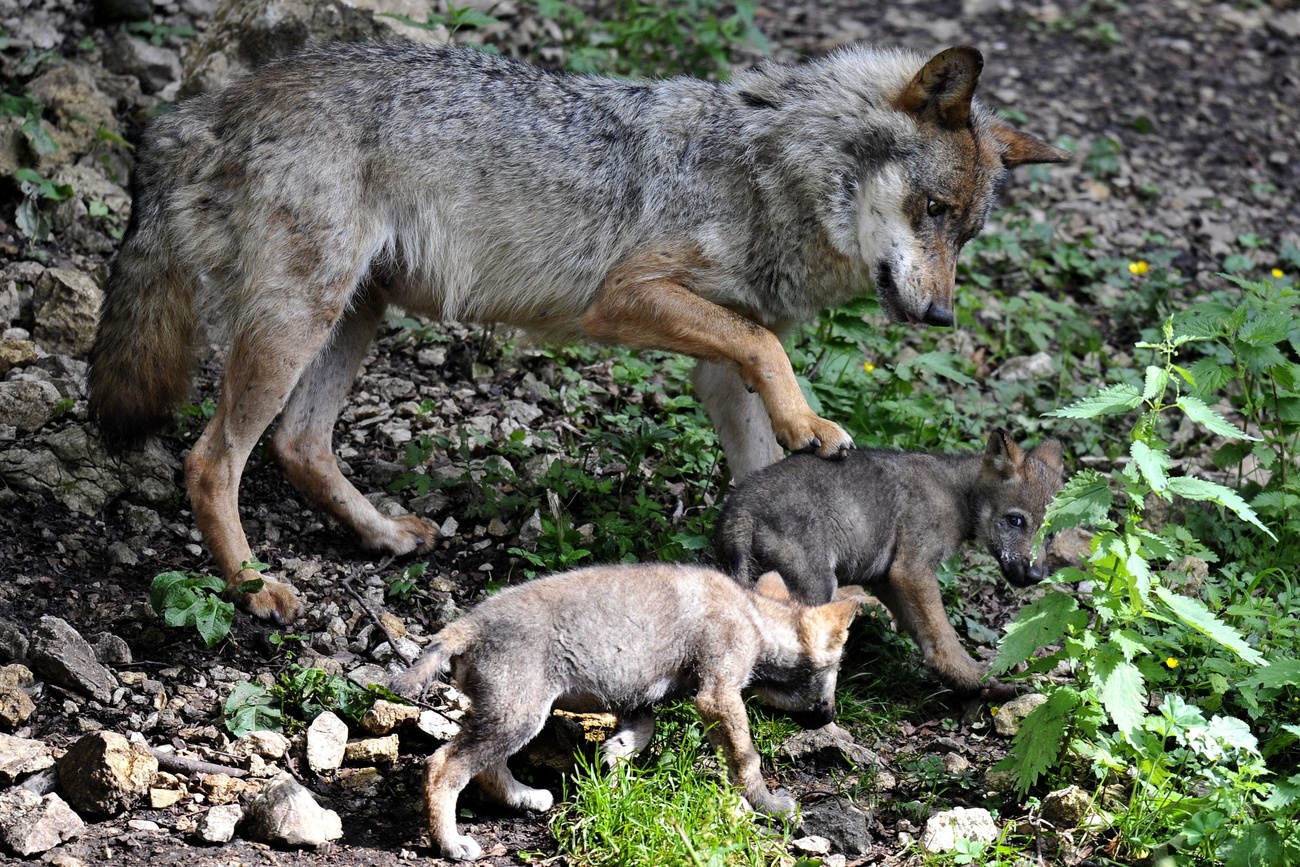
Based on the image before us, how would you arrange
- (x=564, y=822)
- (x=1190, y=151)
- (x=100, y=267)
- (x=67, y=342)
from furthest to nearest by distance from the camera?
(x=1190, y=151) → (x=100, y=267) → (x=67, y=342) → (x=564, y=822)

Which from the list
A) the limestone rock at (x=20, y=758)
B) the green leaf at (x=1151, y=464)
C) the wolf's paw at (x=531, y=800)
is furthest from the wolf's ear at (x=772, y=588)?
the limestone rock at (x=20, y=758)

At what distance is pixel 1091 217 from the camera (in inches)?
377

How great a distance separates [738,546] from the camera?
5047 mm

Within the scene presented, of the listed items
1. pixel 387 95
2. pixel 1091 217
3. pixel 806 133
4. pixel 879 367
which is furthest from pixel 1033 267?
pixel 387 95

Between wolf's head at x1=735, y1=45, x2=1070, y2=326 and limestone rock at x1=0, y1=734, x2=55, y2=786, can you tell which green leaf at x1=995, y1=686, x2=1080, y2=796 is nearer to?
wolf's head at x1=735, y1=45, x2=1070, y2=326

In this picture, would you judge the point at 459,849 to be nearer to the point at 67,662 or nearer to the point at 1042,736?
the point at 67,662

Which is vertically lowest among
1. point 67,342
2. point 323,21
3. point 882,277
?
point 67,342

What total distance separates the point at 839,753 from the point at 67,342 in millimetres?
4621

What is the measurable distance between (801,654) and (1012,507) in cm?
148

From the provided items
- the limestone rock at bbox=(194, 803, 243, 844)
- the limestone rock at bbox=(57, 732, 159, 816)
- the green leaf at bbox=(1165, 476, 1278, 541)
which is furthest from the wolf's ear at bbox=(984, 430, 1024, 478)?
the limestone rock at bbox=(57, 732, 159, 816)

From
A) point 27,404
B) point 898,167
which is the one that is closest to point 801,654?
point 898,167

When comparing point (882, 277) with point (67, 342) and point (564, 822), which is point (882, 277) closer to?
point (564, 822)

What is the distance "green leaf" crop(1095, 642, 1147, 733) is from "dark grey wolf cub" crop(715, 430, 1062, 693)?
964 millimetres

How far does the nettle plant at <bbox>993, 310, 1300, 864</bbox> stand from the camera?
4.00 meters
